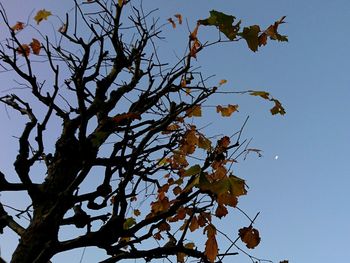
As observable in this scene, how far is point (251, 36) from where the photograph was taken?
4773 millimetres

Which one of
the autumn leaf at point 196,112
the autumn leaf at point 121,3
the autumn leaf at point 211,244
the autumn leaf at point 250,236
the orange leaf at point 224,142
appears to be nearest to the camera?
the autumn leaf at point 211,244

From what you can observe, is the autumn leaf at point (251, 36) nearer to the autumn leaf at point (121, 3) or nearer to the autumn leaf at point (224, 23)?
the autumn leaf at point (224, 23)

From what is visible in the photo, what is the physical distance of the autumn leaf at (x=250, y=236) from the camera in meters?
4.53

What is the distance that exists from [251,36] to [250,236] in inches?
94.1

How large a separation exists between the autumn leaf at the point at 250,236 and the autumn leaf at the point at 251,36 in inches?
84.0

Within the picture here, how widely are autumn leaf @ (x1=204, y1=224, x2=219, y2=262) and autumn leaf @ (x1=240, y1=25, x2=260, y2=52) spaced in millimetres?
2166

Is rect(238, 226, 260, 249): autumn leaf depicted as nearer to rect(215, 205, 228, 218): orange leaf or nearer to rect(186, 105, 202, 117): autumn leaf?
rect(215, 205, 228, 218): orange leaf

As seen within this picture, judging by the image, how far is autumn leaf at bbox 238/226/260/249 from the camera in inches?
178

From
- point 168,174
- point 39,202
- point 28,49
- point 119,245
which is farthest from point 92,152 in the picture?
point 28,49

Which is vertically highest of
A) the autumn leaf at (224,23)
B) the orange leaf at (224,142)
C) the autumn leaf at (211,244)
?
the autumn leaf at (224,23)

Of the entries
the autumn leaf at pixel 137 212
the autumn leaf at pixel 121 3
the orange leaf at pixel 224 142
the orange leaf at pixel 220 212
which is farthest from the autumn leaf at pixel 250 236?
the autumn leaf at pixel 121 3

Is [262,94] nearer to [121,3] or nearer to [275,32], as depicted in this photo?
[275,32]

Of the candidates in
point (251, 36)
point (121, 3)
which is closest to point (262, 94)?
point (251, 36)

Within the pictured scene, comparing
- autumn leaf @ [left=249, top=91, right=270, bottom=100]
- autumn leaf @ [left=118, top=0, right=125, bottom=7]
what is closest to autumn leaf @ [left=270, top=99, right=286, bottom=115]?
autumn leaf @ [left=249, top=91, right=270, bottom=100]
